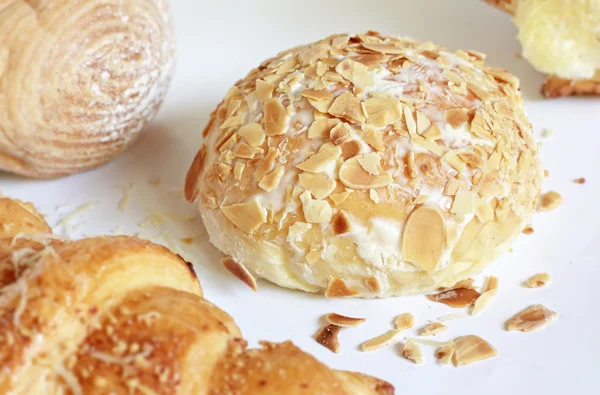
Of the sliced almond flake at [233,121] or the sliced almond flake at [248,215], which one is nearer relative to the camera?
the sliced almond flake at [248,215]

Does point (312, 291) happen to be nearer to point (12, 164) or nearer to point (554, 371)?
→ point (554, 371)

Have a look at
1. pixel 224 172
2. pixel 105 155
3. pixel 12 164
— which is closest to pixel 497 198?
pixel 224 172

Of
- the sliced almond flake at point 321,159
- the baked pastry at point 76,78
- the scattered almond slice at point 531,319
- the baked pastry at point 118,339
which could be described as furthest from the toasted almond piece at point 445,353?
the baked pastry at point 76,78

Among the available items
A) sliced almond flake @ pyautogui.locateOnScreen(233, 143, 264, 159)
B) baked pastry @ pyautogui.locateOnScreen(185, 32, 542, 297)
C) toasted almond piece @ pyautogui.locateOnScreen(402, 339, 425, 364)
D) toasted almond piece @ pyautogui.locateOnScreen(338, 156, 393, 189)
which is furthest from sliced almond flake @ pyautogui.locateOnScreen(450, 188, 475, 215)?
sliced almond flake @ pyautogui.locateOnScreen(233, 143, 264, 159)

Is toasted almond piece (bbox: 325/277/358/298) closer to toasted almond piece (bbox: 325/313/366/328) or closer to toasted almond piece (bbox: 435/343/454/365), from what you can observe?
toasted almond piece (bbox: 325/313/366/328)

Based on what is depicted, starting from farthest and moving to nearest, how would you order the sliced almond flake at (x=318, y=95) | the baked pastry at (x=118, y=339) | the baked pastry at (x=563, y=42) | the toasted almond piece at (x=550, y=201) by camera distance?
the baked pastry at (x=563, y=42) → the toasted almond piece at (x=550, y=201) → the sliced almond flake at (x=318, y=95) → the baked pastry at (x=118, y=339)

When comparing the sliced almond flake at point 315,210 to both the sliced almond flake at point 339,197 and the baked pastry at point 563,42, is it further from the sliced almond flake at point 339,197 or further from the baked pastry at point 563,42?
the baked pastry at point 563,42
